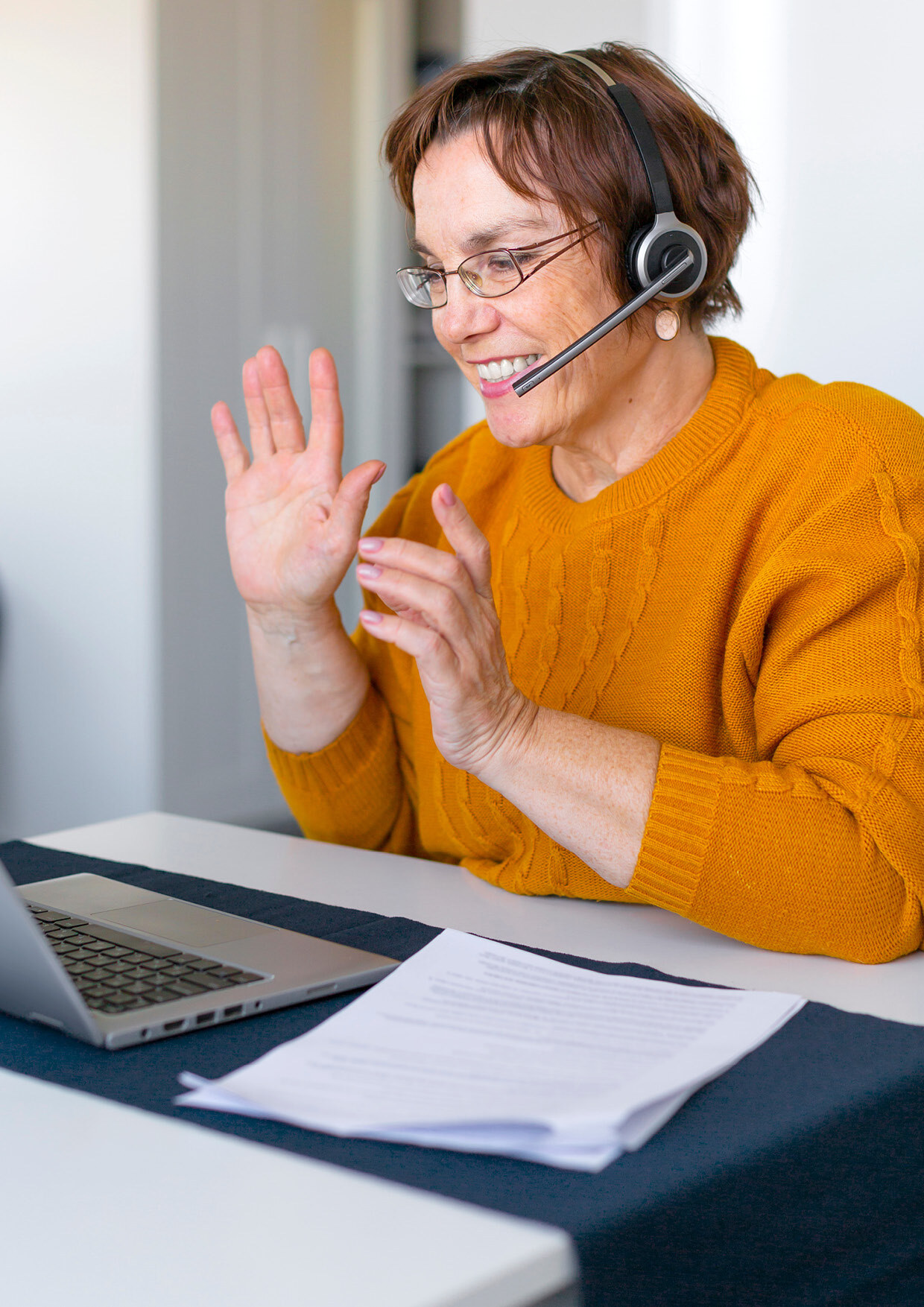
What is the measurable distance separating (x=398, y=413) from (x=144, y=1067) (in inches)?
116

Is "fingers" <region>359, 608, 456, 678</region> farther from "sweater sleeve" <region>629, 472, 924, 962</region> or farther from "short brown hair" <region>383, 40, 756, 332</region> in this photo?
"short brown hair" <region>383, 40, 756, 332</region>

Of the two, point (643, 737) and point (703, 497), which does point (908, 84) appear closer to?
point (703, 497)

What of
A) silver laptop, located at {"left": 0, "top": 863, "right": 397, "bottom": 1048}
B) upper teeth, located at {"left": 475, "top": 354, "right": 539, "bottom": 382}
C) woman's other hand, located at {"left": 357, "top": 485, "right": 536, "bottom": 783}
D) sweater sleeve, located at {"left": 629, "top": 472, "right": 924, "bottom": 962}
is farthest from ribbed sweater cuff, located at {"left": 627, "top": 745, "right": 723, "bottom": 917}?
upper teeth, located at {"left": 475, "top": 354, "right": 539, "bottom": 382}

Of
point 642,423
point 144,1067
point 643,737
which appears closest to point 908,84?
point 642,423

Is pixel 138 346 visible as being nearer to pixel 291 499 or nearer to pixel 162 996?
pixel 291 499

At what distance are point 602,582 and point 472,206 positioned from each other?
1.16ft

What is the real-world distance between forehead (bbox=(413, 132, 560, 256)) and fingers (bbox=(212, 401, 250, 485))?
0.90 ft

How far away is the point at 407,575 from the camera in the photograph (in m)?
0.92

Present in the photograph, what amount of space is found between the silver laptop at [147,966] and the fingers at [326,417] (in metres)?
0.45

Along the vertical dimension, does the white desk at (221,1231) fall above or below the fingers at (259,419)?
below

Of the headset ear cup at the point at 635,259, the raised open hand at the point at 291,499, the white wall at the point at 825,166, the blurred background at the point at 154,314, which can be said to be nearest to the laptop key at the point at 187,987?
the raised open hand at the point at 291,499

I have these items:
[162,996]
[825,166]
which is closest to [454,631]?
[162,996]

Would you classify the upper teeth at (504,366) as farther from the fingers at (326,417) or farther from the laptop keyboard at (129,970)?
the laptop keyboard at (129,970)

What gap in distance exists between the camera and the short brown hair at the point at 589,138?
44.3 inches
